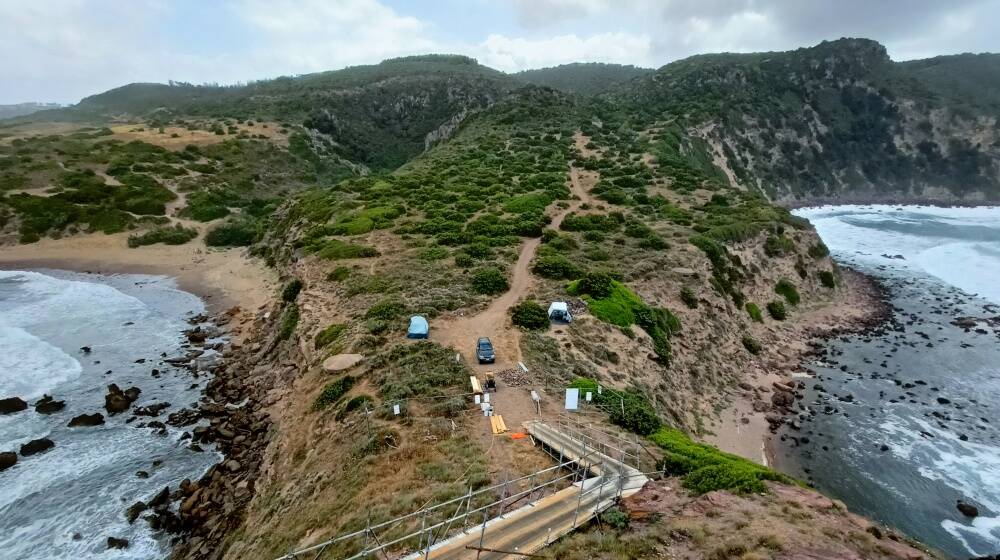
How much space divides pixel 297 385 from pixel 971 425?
1885 inches

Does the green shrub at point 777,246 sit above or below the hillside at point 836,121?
below

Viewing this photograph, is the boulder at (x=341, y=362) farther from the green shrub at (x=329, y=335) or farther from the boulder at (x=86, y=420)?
the boulder at (x=86, y=420)

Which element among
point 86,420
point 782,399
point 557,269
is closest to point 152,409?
point 86,420

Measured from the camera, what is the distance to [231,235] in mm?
73250

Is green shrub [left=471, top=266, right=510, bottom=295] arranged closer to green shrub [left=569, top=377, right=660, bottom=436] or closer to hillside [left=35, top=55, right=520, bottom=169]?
green shrub [left=569, top=377, right=660, bottom=436]

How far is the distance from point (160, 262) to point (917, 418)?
83003 mm

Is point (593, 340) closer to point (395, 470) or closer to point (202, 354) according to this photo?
point (395, 470)

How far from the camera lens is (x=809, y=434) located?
114 ft

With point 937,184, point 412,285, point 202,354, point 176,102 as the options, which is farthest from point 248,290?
point 937,184

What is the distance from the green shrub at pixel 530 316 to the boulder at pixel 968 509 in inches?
1010

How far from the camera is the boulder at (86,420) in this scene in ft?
104

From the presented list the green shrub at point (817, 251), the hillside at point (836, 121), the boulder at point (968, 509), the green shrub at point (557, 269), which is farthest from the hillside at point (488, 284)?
the boulder at point (968, 509)

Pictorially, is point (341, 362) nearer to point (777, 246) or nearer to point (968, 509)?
point (968, 509)

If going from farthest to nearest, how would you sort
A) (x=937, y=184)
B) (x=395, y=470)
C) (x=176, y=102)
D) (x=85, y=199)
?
(x=176, y=102) → (x=937, y=184) → (x=85, y=199) → (x=395, y=470)
